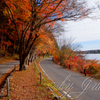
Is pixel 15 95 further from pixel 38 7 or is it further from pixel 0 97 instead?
pixel 38 7

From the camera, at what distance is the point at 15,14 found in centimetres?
984

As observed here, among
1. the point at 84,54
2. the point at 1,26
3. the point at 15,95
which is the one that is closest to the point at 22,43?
the point at 15,95

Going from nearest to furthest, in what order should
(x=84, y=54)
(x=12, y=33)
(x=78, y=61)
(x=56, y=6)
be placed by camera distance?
(x=56, y=6), (x=78, y=61), (x=84, y=54), (x=12, y=33)

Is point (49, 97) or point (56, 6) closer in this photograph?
point (49, 97)

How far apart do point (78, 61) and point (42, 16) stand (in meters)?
12.8

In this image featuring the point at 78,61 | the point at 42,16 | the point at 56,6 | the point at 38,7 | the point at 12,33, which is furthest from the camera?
the point at 12,33

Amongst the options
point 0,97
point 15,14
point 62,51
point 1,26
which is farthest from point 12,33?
point 0,97

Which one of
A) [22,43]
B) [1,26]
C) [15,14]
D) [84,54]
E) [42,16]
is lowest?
[84,54]

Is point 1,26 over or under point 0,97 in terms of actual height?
over

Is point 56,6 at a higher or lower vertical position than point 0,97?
higher

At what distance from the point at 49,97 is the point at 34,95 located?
870 mm

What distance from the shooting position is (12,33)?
2733 cm

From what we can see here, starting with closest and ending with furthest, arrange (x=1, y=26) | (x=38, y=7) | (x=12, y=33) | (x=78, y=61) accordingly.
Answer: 1. (x=38, y=7)
2. (x=78, y=61)
3. (x=1, y=26)
4. (x=12, y=33)

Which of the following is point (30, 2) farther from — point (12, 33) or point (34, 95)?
point (12, 33)
